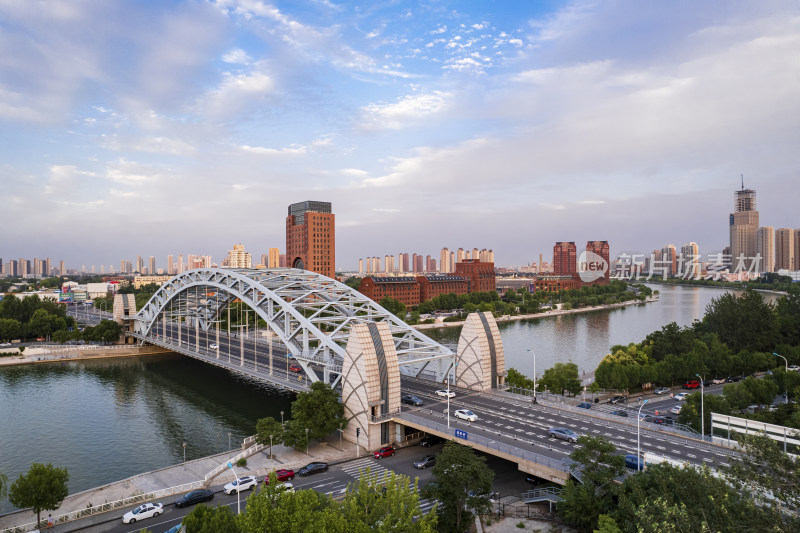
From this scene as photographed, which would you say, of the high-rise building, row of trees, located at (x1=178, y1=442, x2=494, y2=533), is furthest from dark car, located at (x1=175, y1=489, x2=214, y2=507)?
the high-rise building

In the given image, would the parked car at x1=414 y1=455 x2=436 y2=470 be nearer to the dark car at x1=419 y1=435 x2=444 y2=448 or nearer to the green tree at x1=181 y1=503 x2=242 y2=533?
the dark car at x1=419 y1=435 x2=444 y2=448

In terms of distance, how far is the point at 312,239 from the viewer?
117 meters

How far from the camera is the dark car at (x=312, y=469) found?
1094 inches

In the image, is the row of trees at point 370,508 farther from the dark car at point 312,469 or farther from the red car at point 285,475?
the dark car at point 312,469

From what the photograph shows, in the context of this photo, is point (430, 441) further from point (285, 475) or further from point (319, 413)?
point (285, 475)

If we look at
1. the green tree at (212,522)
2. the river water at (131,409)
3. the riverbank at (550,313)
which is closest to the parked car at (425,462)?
the green tree at (212,522)

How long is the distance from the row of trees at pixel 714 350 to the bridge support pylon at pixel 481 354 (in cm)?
1257

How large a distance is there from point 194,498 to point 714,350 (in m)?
48.3

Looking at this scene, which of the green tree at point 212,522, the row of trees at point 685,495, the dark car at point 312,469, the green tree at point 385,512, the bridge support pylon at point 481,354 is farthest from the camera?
the bridge support pylon at point 481,354

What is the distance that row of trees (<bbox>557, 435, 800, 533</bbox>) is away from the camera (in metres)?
13.2

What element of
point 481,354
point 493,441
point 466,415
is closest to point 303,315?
point 481,354

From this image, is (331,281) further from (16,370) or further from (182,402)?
(16,370)

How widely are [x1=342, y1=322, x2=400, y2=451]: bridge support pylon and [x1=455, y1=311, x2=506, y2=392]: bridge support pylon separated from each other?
7.86m

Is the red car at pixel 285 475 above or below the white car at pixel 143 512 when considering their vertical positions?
above
